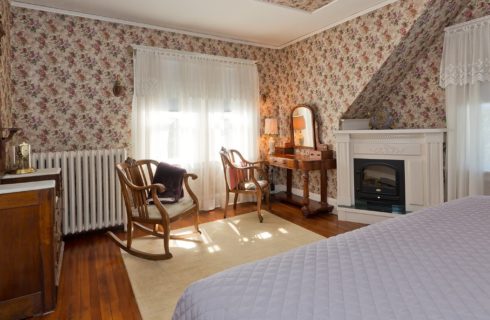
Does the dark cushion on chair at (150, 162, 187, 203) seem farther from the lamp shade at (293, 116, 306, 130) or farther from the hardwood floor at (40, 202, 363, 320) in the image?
the lamp shade at (293, 116, 306, 130)

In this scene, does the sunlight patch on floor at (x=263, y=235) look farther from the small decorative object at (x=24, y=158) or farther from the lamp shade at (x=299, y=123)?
the small decorative object at (x=24, y=158)

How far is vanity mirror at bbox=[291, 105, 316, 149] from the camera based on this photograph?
4402mm

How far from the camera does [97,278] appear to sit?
2.43 metres

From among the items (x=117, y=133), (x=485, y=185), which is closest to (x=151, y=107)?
(x=117, y=133)

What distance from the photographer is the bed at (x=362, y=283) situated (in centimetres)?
73

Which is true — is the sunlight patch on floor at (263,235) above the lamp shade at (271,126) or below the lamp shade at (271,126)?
below

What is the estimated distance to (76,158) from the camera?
10.7 feet

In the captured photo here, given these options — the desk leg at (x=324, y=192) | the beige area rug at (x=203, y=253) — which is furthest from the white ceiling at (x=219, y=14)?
the beige area rug at (x=203, y=253)

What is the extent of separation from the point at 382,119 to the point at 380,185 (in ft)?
2.90

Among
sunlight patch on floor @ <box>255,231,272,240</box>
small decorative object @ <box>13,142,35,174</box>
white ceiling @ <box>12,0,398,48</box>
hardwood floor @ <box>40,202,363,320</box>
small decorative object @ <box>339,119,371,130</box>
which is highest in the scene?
white ceiling @ <box>12,0,398,48</box>

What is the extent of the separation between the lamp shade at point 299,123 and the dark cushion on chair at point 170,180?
213cm

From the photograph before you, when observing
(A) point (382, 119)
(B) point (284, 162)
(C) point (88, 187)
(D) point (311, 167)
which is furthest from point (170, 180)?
(A) point (382, 119)

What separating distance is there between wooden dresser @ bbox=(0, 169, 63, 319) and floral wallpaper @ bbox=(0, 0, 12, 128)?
0.98 m

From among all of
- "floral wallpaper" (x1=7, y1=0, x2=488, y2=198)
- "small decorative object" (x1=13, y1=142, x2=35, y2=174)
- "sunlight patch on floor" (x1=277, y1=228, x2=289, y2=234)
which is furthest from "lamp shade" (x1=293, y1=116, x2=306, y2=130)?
"small decorative object" (x1=13, y1=142, x2=35, y2=174)
